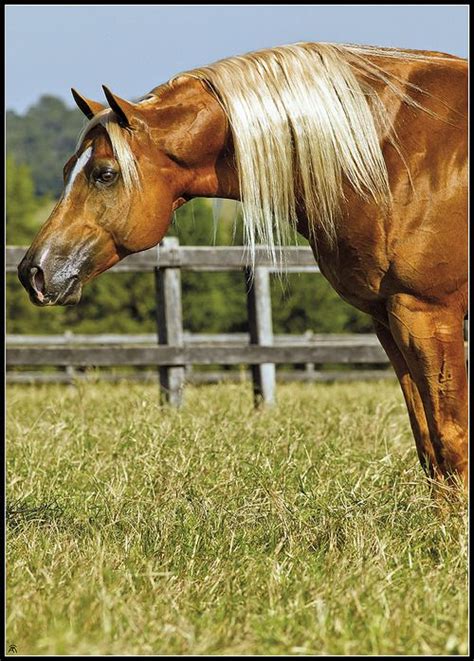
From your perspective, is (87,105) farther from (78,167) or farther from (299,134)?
(299,134)

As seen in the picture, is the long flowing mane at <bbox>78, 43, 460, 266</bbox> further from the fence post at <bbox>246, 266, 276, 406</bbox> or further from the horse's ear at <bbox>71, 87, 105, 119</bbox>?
the fence post at <bbox>246, 266, 276, 406</bbox>

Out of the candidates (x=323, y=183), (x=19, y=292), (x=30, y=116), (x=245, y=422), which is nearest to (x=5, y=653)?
(x=323, y=183)

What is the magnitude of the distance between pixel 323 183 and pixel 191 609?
158 centimetres

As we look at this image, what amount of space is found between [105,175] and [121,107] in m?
0.25

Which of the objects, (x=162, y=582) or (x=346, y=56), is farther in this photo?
(x=346, y=56)

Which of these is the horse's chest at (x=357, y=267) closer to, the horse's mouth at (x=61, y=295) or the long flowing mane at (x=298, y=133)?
the long flowing mane at (x=298, y=133)

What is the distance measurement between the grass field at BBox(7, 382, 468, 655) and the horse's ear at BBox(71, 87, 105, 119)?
1571 millimetres

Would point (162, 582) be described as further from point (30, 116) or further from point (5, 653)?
point (30, 116)

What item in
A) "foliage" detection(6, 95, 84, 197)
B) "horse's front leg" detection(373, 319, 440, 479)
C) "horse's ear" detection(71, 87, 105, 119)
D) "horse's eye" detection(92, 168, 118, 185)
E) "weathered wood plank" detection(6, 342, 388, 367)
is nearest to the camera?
"horse's eye" detection(92, 168, 118, 185)

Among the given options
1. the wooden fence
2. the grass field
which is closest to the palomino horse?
the grass field

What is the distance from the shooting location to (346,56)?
3447 millimetres

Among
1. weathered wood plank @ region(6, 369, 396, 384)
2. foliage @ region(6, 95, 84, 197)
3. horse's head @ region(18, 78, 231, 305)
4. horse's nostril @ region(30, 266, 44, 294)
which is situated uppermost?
foliage @ region(6, 95, 84, 197)

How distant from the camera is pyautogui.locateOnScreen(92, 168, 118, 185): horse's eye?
3.18 metres

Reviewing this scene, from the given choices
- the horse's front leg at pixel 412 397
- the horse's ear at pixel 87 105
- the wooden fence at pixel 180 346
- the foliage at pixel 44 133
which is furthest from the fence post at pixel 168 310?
the foliage at pixel 44 133
